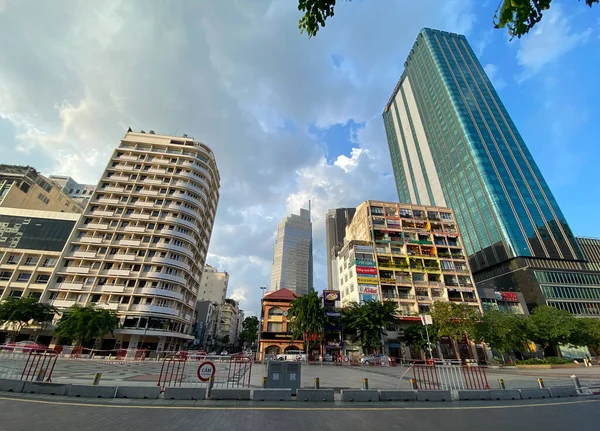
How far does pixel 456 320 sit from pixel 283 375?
114 ft

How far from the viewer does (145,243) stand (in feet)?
144

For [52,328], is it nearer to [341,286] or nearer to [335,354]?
[335,354]

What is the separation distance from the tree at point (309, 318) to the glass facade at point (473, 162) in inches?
1691

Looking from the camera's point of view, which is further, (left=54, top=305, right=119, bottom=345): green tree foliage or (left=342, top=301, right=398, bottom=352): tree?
(left=342, top=301, right=398, bottom=352): tree

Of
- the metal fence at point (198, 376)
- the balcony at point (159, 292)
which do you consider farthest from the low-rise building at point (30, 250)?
the metal fence at point (198, 376)

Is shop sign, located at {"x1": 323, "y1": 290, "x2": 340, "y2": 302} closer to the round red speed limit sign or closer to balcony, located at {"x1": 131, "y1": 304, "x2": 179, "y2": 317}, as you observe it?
balcony, located at {"x1": 131, "y1": 304, "x2": 179, "y2": 317}

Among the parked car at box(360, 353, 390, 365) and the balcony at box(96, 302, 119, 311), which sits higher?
the balcony at box(96, 302, 119, 311)

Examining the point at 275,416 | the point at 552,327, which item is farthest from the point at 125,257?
the point at 552,327

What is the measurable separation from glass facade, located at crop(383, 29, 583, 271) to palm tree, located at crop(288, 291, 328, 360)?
4294 cm

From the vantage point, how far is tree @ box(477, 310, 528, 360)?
3446 centimetres

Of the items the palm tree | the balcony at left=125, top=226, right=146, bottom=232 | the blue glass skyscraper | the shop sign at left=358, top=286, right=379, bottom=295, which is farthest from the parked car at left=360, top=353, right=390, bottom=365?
the balcony at left=125, top=226, right=146, bottom=232

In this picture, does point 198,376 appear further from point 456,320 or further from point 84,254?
point 84,254

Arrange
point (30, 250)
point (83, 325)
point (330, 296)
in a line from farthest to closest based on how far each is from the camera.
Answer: point (330, 296), point (30, 250), point (83, 325)

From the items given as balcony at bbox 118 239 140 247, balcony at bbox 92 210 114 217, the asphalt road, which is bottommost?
the asphalt road
